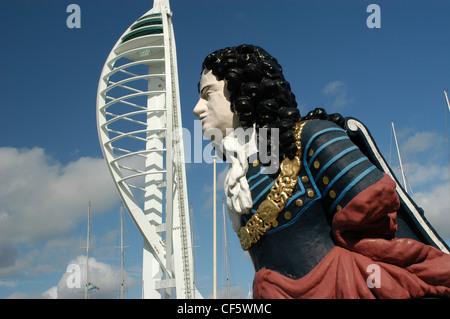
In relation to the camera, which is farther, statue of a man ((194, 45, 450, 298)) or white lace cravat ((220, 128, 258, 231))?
white lace cravat ((220, 128, 258, 231))

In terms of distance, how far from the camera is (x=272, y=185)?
2895mm

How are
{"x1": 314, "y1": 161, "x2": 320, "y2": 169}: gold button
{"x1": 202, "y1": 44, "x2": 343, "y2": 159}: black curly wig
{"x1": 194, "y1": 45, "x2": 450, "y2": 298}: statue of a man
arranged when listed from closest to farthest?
1. {"x1": 194, "y1": 45, "x2": 450, "y2": 298}: statue of a man
2. {"x1": 314, "y1": 161, "x2": 320, "y2": 169}: gold button
3. {"x1": 202, "y1": 44, "x2": 343, "y2": 159}: black curly wig

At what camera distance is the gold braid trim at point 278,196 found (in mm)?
2818

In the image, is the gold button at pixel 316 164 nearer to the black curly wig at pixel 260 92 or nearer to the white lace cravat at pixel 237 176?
the black curly wig at pixel 260 92

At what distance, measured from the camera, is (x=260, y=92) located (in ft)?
10.3

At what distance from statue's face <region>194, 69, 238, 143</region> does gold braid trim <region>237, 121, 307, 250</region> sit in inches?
24.1

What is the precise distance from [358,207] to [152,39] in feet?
60.5

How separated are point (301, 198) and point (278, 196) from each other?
156 millimetres

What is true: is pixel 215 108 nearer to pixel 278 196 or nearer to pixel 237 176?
pixel 237 176

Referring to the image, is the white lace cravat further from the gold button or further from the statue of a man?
the gold button

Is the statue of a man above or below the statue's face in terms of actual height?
below

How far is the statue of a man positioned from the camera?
8.11 ft

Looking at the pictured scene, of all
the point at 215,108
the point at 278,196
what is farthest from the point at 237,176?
the point at 215,108

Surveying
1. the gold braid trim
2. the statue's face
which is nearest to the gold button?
the gold braid trim
